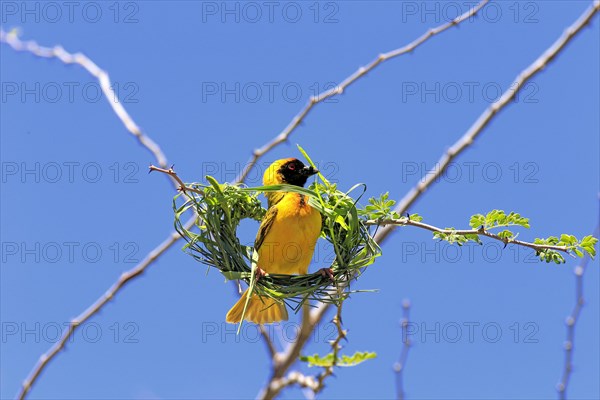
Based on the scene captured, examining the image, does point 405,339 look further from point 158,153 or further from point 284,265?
point 158,153

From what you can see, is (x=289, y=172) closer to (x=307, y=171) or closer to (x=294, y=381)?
(x=307, y=171)

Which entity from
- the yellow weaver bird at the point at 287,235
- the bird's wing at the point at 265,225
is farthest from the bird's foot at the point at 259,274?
the bird's wing at the point at 265,225

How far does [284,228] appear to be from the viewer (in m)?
3.42

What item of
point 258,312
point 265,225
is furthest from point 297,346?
point 265,225

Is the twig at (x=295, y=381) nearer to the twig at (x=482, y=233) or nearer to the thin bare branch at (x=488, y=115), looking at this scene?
the thin bare branch at (x=488, y=115)

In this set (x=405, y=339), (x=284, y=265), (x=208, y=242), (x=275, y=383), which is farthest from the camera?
(x=405, y=339)

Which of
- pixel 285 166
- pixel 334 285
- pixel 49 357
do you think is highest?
pixel 285 166

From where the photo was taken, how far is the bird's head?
374 cm

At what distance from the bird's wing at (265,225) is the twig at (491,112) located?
0.51m

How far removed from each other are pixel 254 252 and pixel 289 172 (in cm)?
59

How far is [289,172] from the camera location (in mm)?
3775

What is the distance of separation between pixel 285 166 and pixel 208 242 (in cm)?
68

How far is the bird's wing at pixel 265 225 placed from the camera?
3.48 m

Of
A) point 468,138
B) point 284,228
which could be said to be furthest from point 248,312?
point 468,138
